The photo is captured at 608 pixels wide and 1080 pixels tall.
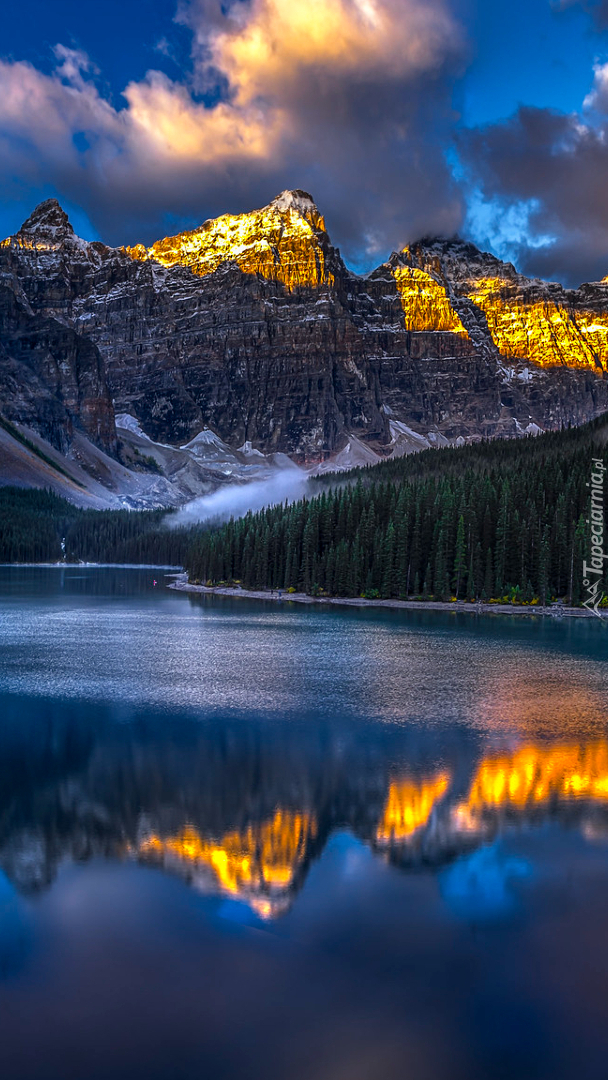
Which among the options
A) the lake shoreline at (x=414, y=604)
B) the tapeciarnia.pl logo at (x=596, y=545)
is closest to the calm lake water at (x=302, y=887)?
the lake shoreline at (x=414, y=604)

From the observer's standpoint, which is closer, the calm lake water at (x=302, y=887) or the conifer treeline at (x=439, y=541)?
the calm lake water at (x=302, y=887)

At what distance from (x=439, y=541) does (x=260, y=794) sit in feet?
309

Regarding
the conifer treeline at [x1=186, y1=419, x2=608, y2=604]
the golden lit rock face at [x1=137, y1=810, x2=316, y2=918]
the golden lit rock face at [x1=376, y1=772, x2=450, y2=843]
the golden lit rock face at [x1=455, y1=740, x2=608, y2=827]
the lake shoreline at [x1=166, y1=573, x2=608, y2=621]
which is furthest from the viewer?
the conifer treeline at [x1=186, y1=419, x2=608, y2=604]

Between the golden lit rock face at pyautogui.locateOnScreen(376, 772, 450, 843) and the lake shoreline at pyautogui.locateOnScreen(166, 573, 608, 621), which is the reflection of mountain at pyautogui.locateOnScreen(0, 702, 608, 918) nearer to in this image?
the golden lit rock face at pyautogui.locateOnScreen(376, 772, 450, 843)

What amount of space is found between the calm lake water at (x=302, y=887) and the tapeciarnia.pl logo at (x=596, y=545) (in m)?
72.2

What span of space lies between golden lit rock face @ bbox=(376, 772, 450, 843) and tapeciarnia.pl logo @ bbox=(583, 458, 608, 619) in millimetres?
83003

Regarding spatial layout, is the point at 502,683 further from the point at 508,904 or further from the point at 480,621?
the point at 480,621

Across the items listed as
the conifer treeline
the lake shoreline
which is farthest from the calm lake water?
the conifer treeline

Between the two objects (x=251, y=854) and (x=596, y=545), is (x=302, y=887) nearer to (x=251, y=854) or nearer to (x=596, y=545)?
(x=251, y=854)

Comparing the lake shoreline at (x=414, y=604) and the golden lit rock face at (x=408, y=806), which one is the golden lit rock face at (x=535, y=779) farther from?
the lake shoreline at (x=414, y=604)

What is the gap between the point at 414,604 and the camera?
115 metres

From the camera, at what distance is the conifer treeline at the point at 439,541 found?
116562 mm

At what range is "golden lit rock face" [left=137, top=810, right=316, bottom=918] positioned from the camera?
17938mm

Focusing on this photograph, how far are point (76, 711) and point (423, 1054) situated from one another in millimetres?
28629
